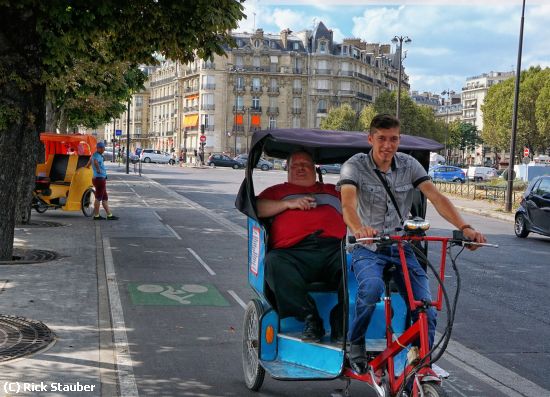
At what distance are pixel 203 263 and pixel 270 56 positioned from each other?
367 feet

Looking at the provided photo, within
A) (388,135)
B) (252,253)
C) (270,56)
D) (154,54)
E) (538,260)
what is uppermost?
(270,56)

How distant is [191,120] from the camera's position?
122 metres

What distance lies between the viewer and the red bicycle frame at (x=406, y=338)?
4535 millimetres

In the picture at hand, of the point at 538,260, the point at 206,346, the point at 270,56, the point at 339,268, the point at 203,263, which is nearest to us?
the point at 339,268

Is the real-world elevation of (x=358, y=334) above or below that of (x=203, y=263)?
above

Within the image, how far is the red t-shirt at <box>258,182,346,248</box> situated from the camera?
611 cm

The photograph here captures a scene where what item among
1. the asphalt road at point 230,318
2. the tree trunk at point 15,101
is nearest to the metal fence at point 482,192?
the asphalt road at point 230,318

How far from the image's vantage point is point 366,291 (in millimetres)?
4973

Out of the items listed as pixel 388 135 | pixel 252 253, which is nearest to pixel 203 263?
pixel 252 253

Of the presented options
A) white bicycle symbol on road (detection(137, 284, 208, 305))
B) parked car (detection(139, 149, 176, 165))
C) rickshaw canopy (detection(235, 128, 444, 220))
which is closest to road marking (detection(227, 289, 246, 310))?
white bicycle symbol on road (detection(137, 284, 208, 305))

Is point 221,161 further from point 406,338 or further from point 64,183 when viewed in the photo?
point 406,338

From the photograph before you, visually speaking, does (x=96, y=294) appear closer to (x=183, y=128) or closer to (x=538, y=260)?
(x=538, y=260)

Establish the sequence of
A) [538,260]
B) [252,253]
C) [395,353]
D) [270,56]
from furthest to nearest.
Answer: [270,56]
[538,260]
[252,253]
[395,353]

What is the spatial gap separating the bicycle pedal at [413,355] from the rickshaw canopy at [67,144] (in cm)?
1946
